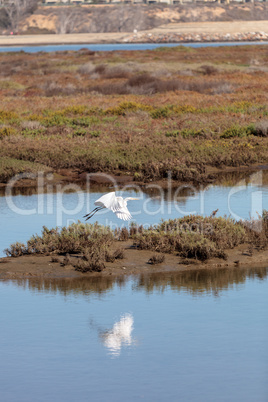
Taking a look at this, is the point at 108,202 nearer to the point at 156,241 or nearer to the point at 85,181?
the point at 156,241

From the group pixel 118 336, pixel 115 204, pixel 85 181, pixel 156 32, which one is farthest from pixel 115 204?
pixel 156 32

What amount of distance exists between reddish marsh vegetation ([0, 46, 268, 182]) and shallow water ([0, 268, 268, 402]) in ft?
28.6

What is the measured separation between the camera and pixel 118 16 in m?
170

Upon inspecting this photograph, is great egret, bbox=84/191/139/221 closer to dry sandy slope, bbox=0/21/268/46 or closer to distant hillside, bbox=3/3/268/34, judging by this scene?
dry sandy slope, bbox=0/21/268/46

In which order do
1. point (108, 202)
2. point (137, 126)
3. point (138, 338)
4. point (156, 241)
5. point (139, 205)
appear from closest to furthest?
point (138, 338)
point (108, 202)
point (156, 241)
point (139, 205)
point (137, 126)

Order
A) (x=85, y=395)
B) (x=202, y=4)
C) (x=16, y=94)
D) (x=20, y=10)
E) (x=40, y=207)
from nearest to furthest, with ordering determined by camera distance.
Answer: (x=85, y=395), (x=40, y=207), (x=16, y=94), (x=20, y=10), (x=202, y=4)

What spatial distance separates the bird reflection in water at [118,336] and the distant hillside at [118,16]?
15452 cm

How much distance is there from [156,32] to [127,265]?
142 metres

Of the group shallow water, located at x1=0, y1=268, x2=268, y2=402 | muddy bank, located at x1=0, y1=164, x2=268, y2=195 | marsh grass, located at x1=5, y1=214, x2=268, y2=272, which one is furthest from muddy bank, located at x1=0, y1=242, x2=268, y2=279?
muddy bank, located at x1=0, y1=164, x2=268, y2=195

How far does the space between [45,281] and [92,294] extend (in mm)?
890

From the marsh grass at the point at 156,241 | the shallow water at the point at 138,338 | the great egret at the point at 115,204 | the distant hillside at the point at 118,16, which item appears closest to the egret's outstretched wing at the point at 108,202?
the great egret at the point at 115,204

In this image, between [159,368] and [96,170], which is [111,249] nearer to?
[159,368]

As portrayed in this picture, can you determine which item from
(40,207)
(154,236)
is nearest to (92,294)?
(154,236)

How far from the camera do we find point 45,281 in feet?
36.0
